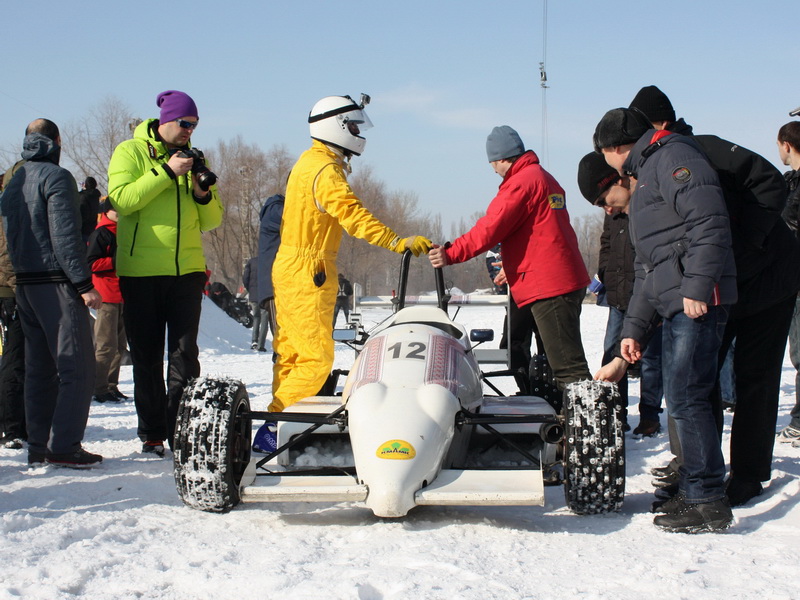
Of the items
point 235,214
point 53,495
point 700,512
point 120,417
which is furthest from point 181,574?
point 235,214

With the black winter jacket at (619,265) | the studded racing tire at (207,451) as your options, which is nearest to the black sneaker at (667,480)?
the black winter jacket at (619,265)

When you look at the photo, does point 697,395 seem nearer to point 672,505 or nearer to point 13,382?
point 672,505

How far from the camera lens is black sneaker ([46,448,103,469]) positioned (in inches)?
204

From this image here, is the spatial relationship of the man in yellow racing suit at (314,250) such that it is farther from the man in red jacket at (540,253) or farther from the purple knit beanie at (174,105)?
the purple knit beanie at (174,105)

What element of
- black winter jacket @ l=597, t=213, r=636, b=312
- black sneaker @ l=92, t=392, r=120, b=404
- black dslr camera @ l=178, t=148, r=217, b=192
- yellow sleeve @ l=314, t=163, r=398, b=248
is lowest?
black sneaker @ l=92, t=392, r=120, b=404

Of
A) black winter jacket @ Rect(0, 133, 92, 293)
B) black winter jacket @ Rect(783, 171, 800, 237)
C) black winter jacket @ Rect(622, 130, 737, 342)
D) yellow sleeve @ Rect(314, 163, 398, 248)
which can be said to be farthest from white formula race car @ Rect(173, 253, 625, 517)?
black winter jacket @ Rect(783, 171, 800, 237)

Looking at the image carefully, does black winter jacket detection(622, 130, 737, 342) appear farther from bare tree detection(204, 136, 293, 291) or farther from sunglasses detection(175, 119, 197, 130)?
bare tree detection(204, 136, 293, 291)

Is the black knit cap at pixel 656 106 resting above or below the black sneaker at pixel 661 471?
above

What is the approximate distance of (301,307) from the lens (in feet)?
18.5

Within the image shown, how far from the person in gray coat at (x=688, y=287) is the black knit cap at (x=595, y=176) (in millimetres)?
1040

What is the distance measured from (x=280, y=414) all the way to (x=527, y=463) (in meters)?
1.59

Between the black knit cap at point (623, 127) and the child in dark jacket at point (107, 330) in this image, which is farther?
the child in dark jacket at point (107, 330)

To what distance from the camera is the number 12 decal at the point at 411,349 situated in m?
4.46

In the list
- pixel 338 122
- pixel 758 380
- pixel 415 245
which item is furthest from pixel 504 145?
pixel 758 380
